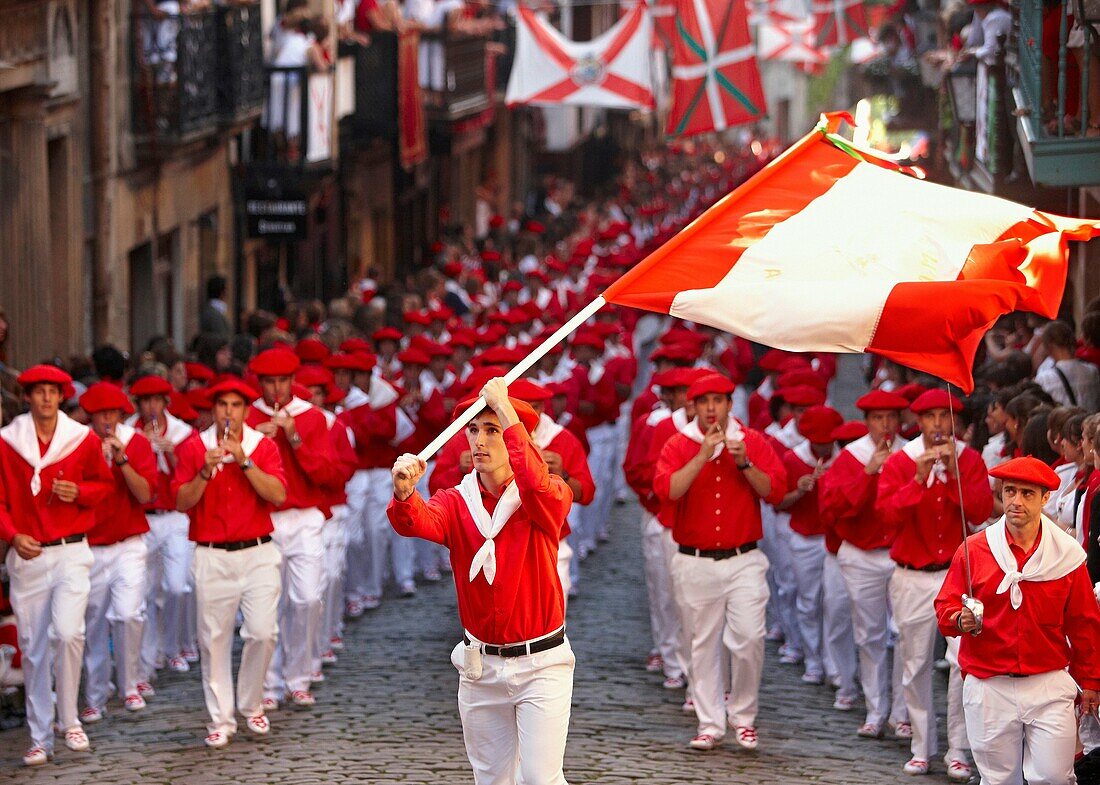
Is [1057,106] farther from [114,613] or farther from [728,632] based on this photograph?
[114,613]

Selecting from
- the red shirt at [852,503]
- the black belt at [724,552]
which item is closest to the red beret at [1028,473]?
the red shirt at [852,503]

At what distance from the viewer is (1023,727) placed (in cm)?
928

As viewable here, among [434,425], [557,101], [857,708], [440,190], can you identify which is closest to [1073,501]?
[857,708]

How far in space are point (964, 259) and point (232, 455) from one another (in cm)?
440

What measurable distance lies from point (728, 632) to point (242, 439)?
116 inches

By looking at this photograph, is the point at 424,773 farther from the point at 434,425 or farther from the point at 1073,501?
the point at 434,425

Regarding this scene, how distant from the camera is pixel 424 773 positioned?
36.4ft

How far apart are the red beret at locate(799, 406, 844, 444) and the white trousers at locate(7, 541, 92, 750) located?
4.61 meters

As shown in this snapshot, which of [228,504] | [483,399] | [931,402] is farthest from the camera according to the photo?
[228,504]

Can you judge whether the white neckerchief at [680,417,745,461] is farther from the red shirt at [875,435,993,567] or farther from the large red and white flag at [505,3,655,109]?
the large red and white flag at [505,3,655,109]

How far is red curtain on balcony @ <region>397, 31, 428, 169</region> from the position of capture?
30875 mm

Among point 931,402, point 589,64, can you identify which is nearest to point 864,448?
point 931,402

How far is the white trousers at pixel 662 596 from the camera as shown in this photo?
13.7 m

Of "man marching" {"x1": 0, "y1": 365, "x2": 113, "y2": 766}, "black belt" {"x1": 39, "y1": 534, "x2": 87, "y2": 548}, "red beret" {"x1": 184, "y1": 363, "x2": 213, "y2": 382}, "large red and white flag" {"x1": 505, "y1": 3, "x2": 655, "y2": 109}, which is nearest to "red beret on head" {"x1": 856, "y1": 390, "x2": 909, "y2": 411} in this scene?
"man marching" {"x1": 0, "y1": 365, "x2": 113, "y2": 766}
